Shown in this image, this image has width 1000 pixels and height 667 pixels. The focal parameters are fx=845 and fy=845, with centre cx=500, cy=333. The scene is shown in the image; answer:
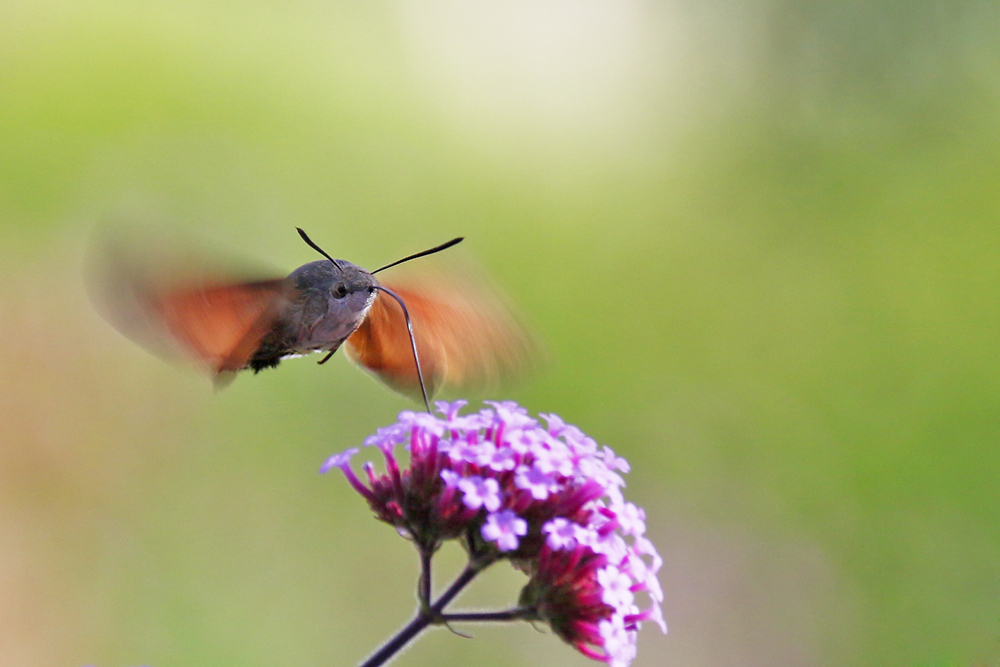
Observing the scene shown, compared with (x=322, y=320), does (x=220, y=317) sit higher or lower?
higher

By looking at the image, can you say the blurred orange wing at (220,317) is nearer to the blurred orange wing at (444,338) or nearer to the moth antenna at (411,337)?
the moth antenna at (411,337)

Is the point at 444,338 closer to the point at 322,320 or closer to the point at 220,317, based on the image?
the point at 322,320

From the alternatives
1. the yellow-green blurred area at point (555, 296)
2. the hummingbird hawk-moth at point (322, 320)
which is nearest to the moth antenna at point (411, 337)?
the hummingbird hawk-moth at point (322, 320)

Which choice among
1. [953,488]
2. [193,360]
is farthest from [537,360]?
[953,488]

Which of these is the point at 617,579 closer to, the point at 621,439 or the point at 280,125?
the point at 621,439

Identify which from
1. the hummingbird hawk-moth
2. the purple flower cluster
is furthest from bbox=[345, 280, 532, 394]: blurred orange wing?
the purple flower cluster

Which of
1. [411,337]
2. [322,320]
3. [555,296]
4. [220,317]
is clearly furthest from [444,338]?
[555,296]
